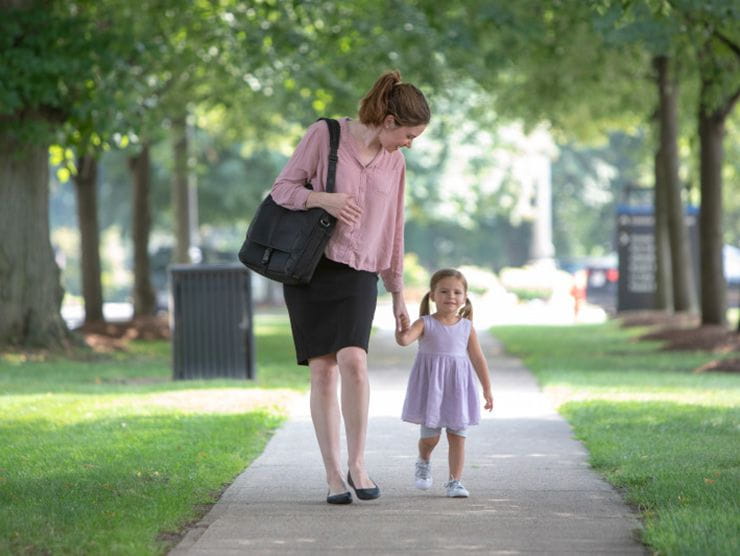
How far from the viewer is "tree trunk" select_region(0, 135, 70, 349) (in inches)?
713

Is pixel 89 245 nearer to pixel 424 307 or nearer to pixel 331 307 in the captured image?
pixel 424 307

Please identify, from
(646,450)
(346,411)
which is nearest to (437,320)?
(346,411)

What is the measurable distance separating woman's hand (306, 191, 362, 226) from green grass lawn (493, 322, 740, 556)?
180 cm

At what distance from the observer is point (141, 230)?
28250mm

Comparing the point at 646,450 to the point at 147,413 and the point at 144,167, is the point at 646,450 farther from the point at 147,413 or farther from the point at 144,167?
the point at 144,167

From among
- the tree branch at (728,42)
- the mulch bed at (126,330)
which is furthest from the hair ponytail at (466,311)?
the mulch bed at (126,330)

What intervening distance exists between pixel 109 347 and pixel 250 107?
8.76 metres

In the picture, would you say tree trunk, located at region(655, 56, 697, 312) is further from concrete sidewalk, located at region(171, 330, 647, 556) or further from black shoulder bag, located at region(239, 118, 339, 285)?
black shoulder bag, located at region(239, 118, 339, 285)

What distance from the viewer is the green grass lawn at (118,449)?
6.33 meters

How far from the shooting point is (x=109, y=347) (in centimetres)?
2059

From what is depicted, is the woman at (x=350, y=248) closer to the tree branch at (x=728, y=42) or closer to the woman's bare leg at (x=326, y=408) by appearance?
the woman's bare leg at (x=326, y=408)

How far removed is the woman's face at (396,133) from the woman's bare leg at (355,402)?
37.0 inches

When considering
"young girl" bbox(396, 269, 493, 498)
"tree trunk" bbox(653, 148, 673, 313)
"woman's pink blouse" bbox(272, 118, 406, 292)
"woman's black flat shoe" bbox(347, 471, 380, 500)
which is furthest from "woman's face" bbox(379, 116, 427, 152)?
"tree trunk" bbox(653, 148, 673, 313)

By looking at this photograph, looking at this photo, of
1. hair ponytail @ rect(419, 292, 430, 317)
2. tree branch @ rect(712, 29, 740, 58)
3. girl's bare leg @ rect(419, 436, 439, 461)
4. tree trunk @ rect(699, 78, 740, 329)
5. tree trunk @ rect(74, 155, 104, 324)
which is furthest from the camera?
tree trunk @ rect(74, 155, 104, 324)
